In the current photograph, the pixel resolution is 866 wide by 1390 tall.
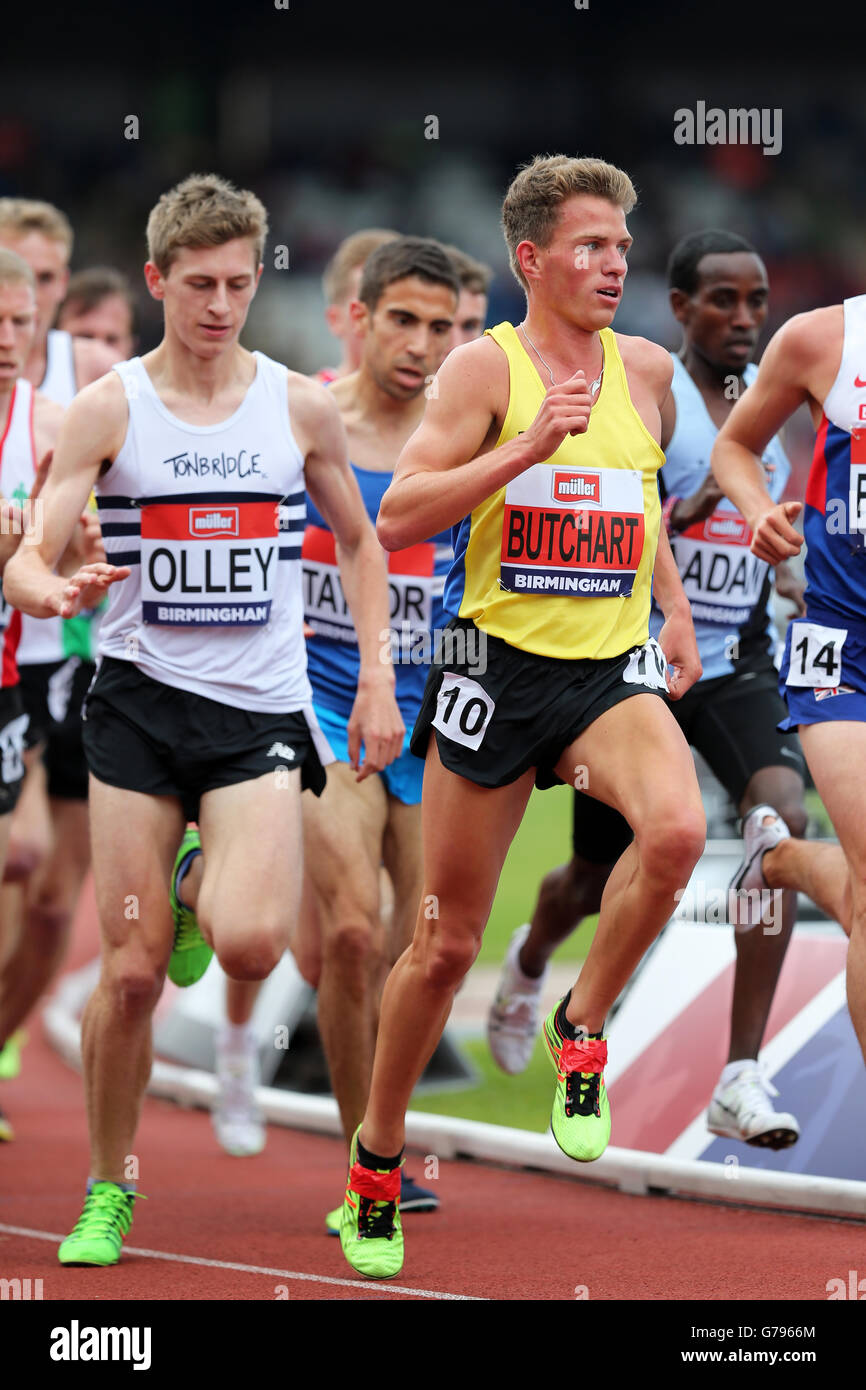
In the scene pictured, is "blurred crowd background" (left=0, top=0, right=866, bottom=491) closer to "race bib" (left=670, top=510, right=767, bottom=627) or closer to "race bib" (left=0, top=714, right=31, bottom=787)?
"race bib" (left=670, top=510, right=767, bottom=627)

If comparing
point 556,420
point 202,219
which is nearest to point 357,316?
point 202,219

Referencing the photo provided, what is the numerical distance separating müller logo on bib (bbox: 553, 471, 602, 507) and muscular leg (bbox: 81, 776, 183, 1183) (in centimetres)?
145

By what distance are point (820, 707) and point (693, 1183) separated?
6.56 ft

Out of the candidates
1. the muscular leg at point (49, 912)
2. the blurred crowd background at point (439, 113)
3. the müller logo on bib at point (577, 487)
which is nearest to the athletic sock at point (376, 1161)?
the müller logo on bib at point (577, 487)

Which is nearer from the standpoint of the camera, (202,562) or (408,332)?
(202,562)

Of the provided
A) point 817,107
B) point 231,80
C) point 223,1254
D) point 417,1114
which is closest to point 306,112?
point 231,80

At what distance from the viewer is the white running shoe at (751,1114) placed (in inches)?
219

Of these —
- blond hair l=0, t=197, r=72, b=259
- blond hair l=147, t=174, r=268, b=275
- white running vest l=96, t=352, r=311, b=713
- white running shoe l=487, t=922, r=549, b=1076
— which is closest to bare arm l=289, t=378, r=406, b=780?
white running vest l=96, t=352, r=311, b=713

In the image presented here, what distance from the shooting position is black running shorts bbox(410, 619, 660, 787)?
178 inches

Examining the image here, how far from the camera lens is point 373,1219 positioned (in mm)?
4832

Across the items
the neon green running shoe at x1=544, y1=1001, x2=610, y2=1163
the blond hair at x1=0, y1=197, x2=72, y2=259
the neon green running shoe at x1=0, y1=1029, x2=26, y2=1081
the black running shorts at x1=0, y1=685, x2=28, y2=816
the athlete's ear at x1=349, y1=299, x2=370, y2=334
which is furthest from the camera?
the neon green running shoe at x1=0, y1=1029, x2=26, y2=1081

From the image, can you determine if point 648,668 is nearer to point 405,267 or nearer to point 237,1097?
point 405,267

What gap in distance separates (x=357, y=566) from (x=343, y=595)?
0.60 metres

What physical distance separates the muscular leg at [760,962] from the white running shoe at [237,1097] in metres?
2.12
